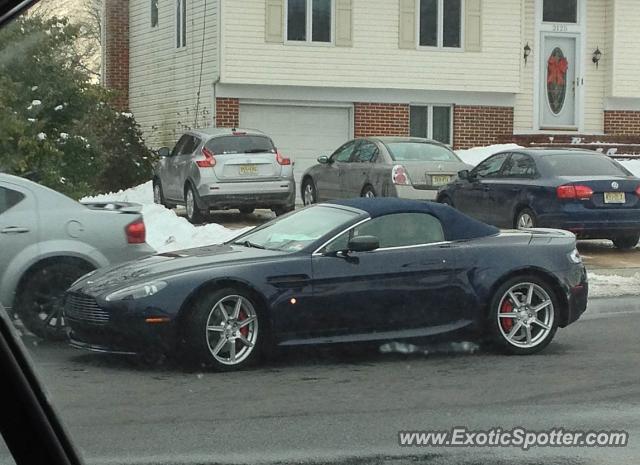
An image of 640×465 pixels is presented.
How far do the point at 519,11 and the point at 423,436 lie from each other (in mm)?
20470

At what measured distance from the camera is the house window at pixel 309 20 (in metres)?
23.1

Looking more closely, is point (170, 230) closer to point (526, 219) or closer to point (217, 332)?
point (217, 332)

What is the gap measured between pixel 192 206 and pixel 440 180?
282 inches

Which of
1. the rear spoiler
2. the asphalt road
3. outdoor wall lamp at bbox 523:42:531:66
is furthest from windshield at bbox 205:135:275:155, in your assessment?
outdoor wall lamp at bbox 523:42:531:66

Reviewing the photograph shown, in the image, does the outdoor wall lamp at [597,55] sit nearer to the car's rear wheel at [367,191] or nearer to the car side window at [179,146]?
the car's rear wheel at [367,191]

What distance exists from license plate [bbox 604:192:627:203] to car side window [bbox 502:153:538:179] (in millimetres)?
838

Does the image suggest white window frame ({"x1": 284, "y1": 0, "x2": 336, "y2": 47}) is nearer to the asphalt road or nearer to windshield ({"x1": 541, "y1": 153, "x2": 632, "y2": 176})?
windshield ({"x1": 541, "y1": 153, "x2": 632, "y2": 176})

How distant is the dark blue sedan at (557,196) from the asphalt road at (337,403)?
533 centimetres

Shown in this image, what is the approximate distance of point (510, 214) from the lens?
1301 centimetres

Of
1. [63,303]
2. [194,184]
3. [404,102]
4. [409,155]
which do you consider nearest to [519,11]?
[404,102]

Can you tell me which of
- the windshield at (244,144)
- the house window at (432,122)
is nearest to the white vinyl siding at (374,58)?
the house window at (432,122)

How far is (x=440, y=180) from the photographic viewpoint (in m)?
15.1

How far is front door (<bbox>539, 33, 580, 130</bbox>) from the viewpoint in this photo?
24781 mm

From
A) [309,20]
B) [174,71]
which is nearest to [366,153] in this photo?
[174,71]
